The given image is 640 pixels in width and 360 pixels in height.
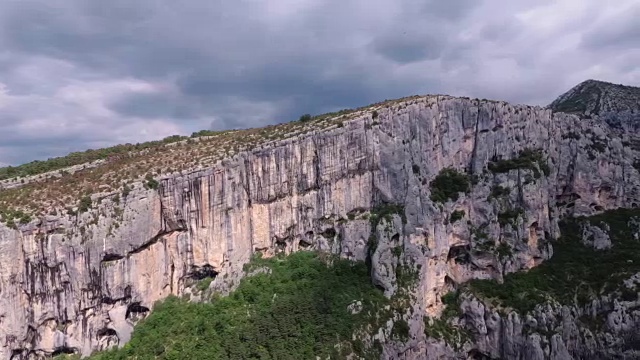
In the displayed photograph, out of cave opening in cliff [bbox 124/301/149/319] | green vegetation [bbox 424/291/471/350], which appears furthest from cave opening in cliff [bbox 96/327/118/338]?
green vegetation [bbox 424/291/471/350]

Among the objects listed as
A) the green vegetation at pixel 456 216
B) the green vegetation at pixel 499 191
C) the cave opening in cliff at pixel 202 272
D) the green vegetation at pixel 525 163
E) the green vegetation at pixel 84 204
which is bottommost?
the cave opening in cliff at pixel 202 272

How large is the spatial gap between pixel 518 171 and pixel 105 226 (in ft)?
206

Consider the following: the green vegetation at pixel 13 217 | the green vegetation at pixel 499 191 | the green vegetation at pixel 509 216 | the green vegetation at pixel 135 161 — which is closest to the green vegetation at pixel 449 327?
the green vegetation at pixel 509 216

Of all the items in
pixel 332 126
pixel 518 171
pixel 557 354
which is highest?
pixel 332 126

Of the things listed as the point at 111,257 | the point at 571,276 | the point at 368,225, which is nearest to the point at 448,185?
the point at 368,225

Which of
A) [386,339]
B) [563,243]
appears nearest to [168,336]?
[386,339]

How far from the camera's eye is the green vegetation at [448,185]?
69.4 m

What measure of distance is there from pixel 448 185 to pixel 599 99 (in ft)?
345

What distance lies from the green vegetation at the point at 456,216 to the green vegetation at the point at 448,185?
→ 209cm

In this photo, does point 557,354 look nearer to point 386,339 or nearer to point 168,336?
point 386,339

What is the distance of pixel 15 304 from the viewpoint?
45031 millimetres

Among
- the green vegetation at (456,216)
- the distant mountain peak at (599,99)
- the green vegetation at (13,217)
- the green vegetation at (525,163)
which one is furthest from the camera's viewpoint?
the distant mountain peak at (599,99)

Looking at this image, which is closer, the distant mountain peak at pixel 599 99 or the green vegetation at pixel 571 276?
the green vegetation at pixel 571 276

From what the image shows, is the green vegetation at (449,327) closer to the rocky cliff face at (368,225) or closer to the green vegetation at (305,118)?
the rocky cliff face at (368,225)
